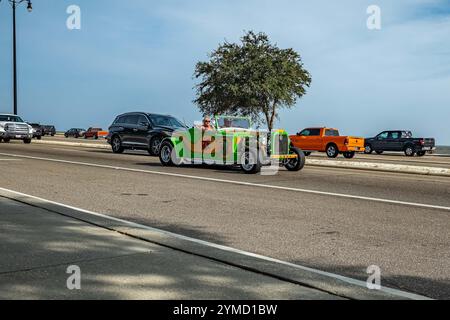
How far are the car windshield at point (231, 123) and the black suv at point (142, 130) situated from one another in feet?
19.1

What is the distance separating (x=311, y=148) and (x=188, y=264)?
2398cm

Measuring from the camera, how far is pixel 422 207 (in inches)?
317

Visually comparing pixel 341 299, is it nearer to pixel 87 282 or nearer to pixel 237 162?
pixel 87 282

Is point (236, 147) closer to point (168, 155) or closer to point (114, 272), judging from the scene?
point (168, 155)

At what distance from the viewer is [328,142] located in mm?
26641

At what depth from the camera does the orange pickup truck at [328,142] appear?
84.6ft

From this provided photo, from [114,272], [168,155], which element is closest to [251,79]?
[168,155]

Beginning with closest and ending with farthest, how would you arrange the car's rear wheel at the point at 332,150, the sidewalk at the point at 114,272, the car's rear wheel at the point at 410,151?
the sidewalk at the point at 114,272 → the car's rear wheel at the point at 332,150 → the car's rear wheel at the point at 410,151

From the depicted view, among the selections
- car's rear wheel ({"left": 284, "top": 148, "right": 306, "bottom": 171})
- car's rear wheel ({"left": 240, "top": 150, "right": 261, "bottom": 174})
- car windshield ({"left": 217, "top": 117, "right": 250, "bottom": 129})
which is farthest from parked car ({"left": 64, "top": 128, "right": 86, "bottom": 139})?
car's rear wheel ({"left": 240, "top": 150, "right": 261, "bottom": 174})

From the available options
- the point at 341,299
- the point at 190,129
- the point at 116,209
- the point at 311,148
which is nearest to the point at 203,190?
the point at 116,209

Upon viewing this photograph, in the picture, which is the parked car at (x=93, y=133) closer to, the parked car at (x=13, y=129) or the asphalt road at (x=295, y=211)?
the parked car at (x=13, y=129)

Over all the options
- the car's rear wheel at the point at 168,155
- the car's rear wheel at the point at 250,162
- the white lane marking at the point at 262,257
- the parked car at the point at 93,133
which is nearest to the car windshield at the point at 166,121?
the car's rear wheel at the point at 168,155

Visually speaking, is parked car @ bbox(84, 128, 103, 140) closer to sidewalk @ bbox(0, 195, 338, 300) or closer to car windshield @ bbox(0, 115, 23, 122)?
car windshield @ bbox(0, 115, 23, 122)

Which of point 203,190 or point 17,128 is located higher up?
point 17,128
